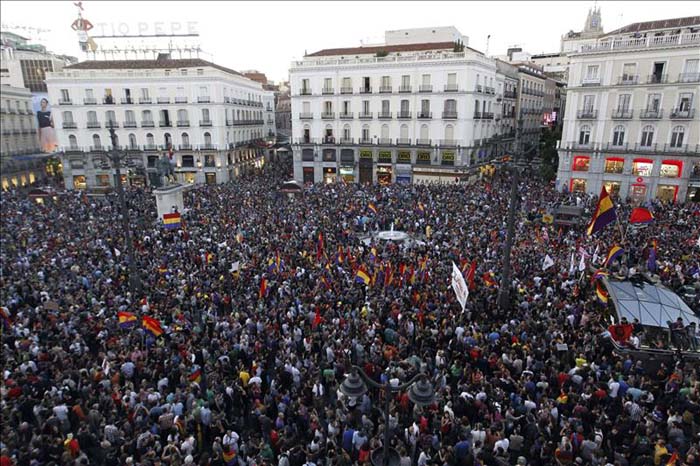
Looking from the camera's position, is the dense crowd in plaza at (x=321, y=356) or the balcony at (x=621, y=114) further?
the balcony at (x=621, y=114)

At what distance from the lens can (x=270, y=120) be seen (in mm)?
70938

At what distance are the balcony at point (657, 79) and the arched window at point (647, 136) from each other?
3241mm

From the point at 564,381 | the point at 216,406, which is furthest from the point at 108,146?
the point at 564,381

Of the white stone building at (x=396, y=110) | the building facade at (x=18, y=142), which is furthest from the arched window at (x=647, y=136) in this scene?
the building facade at (x=18, y=142)

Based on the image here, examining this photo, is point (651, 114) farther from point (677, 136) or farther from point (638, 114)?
point (677, 136)

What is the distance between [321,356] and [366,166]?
36.5 meters

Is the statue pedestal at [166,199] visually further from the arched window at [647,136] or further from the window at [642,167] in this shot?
the arched window at [647,136]

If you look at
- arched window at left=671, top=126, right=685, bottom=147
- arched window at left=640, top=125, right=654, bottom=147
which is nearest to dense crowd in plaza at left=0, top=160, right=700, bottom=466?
arched window at left=671, top=126, right=685, bottom=147

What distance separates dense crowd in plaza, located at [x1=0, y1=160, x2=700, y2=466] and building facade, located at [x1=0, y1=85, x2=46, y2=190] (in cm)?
3491

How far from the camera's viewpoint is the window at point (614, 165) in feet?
122

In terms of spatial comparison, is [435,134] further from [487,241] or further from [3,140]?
[3,140]

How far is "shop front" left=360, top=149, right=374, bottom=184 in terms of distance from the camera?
157 ft

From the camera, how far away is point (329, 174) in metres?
49.5

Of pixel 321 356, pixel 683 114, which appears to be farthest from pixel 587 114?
pixel 321 356
